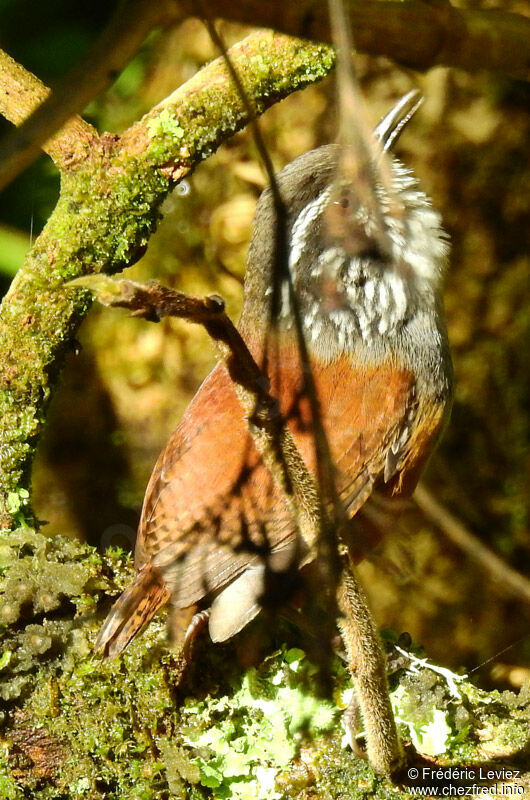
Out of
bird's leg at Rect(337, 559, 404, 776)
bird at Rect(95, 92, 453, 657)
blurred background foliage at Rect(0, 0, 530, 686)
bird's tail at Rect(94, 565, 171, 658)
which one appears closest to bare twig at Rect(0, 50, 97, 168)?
bird at Rect(95, 92, 453, 657)

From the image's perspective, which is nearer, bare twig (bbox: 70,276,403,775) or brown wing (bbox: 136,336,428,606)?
bare twig (bbox: 70,276,403,775)

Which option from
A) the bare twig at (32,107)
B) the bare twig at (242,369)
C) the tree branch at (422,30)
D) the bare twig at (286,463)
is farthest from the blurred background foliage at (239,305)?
the tree branch at (422,30)

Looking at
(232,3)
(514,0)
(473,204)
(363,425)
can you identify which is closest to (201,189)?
(473,204)

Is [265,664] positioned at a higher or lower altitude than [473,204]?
lower

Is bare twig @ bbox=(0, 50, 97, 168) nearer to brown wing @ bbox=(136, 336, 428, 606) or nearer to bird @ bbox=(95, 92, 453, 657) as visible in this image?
bird @ bbox=(95, 92, 453, 657)

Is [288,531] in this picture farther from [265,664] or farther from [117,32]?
[117,32]

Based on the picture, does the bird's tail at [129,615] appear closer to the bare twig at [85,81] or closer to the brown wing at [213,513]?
the brown wing at [213,513]

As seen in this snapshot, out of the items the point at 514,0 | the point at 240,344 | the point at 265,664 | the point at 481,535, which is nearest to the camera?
the point at 240,344

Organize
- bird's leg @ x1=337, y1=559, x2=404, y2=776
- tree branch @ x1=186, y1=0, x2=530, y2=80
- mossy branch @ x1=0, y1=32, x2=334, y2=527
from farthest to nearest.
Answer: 1. mossy branch @ x1=0, y1=32, x2=334, y2=527
2. bird's leg @ x1=337, y1=559, x2=404, y2=776
3. tree branch @ x1=186, y1=0, x2=530, y2=80
